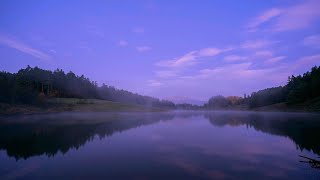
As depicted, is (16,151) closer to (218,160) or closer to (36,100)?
(218,160)

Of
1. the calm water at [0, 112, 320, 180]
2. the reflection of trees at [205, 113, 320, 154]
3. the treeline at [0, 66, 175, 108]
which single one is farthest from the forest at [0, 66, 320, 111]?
the calm water at [0, 112, 320, 180]

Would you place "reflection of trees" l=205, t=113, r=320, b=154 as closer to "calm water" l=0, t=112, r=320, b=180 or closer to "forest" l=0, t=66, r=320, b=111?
"calm water" l=0, t=112, r=320, b=180

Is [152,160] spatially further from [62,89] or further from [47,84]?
[62,89]

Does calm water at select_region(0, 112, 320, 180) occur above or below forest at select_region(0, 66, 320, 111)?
below

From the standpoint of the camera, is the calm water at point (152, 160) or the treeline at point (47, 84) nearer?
the calm water at point (152, 160)

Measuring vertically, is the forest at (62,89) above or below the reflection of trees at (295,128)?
above

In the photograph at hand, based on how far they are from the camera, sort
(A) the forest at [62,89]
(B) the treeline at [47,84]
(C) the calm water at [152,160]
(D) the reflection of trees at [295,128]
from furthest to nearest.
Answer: (B) the treeline at [47,84] < (A) the forest at [62,89] < (D) the reflection of trees at [295,128] < (C) the calm water at [152,160]

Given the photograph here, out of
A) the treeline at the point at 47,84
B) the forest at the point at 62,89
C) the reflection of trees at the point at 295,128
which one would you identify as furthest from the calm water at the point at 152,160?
the treeline at the point at 47,84

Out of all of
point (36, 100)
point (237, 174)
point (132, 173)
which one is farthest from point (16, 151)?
point (36, 100)

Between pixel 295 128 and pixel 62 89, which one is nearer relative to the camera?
pixel 295 128

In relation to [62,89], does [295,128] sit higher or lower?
lower

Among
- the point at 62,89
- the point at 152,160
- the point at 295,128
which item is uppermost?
the point at 62,89

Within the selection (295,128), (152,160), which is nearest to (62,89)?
(295,128)

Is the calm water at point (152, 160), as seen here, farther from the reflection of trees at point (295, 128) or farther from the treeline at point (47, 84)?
the treeline at point (47, 84)
